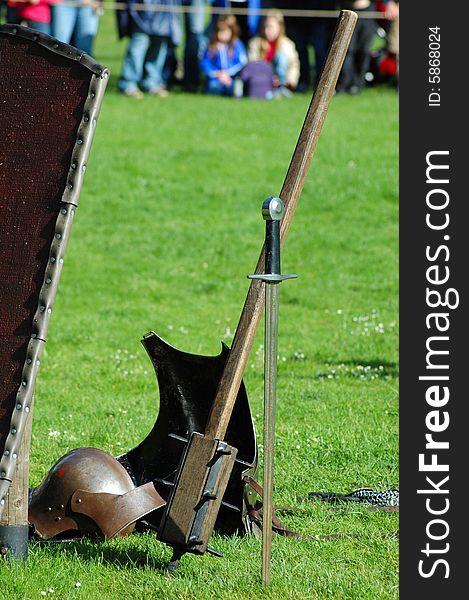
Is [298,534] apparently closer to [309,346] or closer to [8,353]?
[8,353]

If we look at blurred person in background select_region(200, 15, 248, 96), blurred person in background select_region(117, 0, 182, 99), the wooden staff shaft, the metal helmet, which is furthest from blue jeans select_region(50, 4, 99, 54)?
Result: the wooden staff shaft

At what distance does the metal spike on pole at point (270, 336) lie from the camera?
13.5ft

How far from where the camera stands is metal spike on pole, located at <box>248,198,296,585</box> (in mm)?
4129

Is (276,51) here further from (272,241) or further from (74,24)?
(272,241)

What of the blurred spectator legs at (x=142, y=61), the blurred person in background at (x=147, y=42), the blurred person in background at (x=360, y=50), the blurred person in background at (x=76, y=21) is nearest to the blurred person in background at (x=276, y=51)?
the blurred person in background at (x=360, y=50)

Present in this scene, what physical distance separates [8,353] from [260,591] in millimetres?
1189

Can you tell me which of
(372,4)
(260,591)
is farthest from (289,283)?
(372,4)

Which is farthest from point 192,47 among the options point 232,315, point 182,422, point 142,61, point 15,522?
point 15,522

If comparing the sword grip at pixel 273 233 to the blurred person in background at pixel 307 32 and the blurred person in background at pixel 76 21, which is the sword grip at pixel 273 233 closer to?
the blurred person in background at pixel 76 21

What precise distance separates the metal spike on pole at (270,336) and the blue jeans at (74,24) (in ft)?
39.3

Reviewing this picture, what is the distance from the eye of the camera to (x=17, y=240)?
416cm

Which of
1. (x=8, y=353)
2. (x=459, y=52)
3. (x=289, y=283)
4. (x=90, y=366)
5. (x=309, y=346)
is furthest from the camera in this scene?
(x=289, y=283)

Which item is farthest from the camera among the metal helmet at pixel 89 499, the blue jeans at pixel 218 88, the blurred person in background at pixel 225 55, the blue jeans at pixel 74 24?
the blue jeans at pixel 218 88

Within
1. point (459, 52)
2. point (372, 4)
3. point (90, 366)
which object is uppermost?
point (372, 4)
